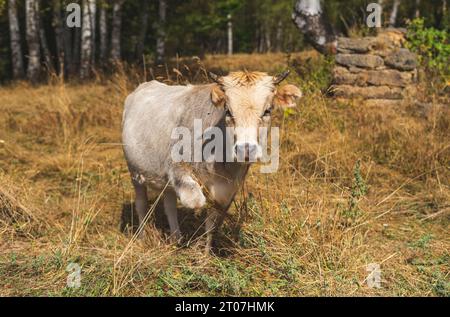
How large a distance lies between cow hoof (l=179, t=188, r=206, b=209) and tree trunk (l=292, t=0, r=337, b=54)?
723cm

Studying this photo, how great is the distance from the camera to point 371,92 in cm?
905

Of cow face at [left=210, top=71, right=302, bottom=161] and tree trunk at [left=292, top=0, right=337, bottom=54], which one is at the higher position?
tree trunk at [left=292, top=0, right=337, bottom=54]

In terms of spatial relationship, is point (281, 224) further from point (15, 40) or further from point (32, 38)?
point (15, 40)

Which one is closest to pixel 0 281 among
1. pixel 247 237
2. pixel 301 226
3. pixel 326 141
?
pixel 247 237

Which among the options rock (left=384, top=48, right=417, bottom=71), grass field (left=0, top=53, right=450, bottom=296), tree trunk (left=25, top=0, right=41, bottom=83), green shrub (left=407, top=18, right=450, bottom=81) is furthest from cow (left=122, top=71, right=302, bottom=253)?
tree trunk (left=25, top=0, right=41, bottom=83)

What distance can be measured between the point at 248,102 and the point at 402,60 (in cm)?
625

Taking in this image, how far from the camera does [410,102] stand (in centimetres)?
841

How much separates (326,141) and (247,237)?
2.99 metres

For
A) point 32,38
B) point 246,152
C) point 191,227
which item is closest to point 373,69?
point 191,227

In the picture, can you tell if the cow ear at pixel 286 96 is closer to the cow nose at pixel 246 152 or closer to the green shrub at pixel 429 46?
the cow nose at pixel 246 152

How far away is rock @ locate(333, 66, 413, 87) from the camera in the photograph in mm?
9005

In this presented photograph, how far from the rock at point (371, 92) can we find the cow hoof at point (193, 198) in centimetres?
538

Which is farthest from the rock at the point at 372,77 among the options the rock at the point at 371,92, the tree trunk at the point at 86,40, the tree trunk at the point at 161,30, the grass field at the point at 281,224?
the tree trunk at the point at 161,30

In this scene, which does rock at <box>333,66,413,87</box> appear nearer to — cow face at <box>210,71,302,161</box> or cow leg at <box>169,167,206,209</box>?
cow face at <box>210,71,302,161</box>
